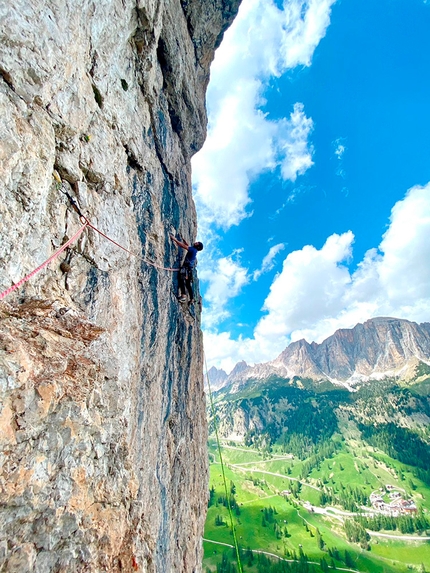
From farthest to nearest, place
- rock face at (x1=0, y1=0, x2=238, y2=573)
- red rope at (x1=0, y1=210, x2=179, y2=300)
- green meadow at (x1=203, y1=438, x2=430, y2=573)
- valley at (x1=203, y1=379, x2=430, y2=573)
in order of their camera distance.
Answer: valley at (x1=203, y1=379, x2=430, y2=573), green meadow at (x1=203, y1=438, x2=430, y2=573), red rope at (x1=0, y1=210, x2=179, y2=300), rock face at (x1=0, y1=0, x2=238, y2=573)

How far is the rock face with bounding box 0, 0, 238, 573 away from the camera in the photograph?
4.15 m

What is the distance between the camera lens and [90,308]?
256 inches

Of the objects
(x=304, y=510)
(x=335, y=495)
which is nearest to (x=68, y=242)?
(x=304, y=510)

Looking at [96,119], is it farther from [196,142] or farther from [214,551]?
[214,551]

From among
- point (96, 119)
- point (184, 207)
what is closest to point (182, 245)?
point (184, 207)

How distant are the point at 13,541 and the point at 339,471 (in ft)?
607

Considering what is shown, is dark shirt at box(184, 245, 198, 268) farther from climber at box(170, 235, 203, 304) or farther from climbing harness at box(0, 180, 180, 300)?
climbing harness at box(0, 180, 180, 300)

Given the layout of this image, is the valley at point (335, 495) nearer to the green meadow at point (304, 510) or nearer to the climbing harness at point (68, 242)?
the green meadow at point (304, 510)

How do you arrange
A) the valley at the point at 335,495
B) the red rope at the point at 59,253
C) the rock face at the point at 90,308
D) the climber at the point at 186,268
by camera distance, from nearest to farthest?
the rock face at the point at 90,308
the red rope at the point at 59,253
the climber at the point at 186,268
the valley at the point at 335,495

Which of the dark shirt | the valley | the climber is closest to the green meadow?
the valley

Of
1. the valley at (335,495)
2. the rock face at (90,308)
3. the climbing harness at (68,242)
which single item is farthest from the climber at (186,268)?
the valley at (335,495)

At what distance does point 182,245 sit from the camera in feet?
39.9

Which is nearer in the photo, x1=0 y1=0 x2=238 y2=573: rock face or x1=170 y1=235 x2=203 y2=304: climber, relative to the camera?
x1=0 y1=0 x2=238 y2=573: rock face

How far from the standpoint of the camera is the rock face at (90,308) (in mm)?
4148
